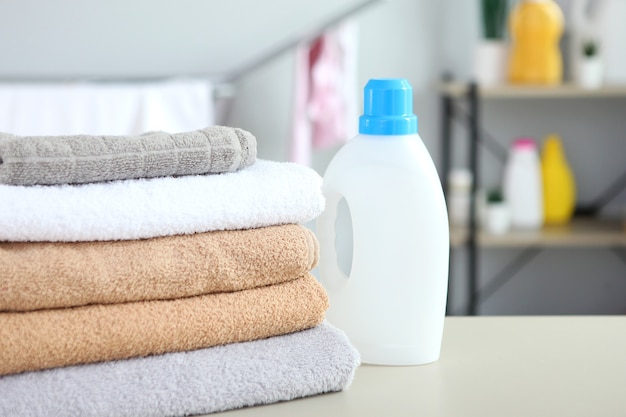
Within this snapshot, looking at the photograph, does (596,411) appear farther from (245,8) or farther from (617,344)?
(245,8)

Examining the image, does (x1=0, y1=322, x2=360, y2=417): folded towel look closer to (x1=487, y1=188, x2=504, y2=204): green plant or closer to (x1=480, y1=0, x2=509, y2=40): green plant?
(x1=487, y1=188, x2=504, y2=204): green plant

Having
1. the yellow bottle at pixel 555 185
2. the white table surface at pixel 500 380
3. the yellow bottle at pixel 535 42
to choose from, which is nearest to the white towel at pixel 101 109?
the yellow bottle at pixel 535 42

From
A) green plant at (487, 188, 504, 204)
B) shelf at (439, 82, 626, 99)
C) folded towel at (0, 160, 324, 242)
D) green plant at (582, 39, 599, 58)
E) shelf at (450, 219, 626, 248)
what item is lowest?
shelf at (450, 219, 626, 248)

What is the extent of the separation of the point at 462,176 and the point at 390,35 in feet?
1.30

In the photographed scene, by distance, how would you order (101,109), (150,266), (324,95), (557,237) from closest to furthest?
1. (150,266)
2. (101,109)
3. (324,95)
4. (557,237)

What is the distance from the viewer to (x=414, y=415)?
47 centimetres

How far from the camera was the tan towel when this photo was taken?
0.44m

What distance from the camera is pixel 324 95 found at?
72.7 inches

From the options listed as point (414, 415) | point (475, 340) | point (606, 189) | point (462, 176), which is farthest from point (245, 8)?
point (414, 415)

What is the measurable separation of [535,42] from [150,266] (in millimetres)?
1704

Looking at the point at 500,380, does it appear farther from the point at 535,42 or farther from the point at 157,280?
the point at 535,42

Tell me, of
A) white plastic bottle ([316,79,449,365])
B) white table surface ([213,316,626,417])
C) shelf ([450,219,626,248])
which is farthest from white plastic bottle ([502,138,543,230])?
white plastic bottle ([316,79,449,365])

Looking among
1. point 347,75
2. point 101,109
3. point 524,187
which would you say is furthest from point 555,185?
point 101,109

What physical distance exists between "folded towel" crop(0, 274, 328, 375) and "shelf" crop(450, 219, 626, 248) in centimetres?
150
